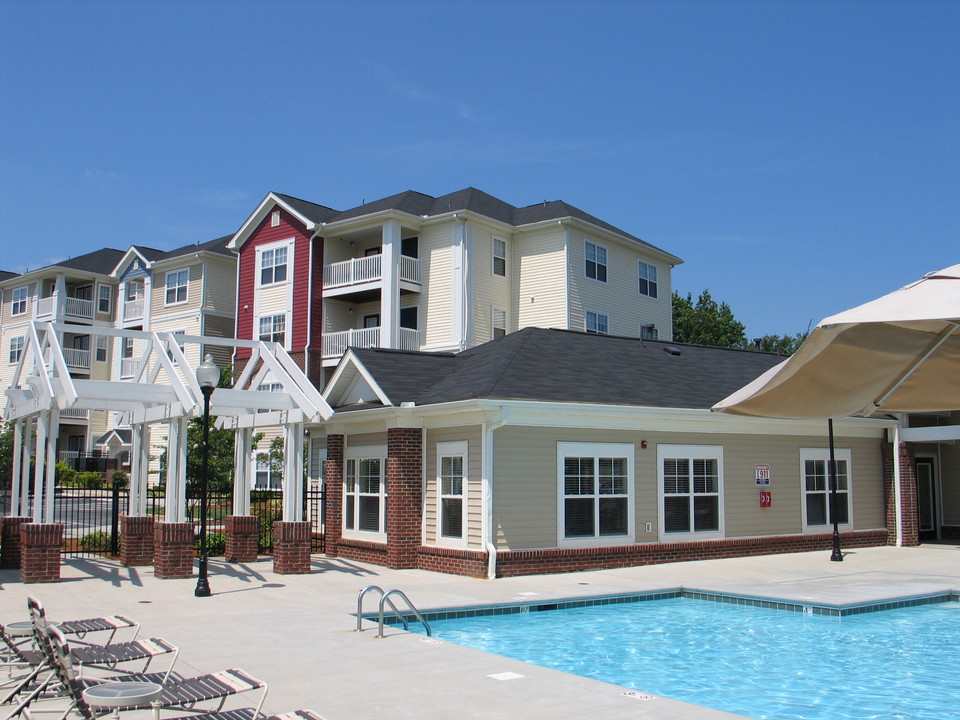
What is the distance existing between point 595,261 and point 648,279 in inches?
168

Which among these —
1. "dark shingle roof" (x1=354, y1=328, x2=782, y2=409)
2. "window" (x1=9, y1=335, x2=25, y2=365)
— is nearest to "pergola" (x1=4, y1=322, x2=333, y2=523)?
"dark shingle roof" (x1=354, y1=328, x2=782, y2=409)

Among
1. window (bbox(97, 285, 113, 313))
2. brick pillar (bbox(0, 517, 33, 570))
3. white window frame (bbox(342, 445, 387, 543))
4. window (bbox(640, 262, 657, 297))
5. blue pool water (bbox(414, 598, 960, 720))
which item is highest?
window (bbox(97, 285, 113, 313))

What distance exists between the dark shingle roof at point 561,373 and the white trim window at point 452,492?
1.09 meters

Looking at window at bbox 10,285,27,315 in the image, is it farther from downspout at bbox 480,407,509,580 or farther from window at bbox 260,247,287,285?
downspout at bbox 480,407,509,580

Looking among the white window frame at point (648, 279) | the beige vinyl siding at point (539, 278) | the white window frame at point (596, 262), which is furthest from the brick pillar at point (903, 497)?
the white window frame at point (648, 279)

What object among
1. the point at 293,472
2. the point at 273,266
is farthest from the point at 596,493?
the point at 273,266

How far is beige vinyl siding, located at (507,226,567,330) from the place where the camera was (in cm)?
3403

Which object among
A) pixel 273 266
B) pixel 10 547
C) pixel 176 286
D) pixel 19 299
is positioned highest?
pixel 19 299

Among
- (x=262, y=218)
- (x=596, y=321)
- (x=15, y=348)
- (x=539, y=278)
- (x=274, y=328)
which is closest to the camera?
(x=539, y=278)

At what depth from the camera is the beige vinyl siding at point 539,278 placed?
112 feet

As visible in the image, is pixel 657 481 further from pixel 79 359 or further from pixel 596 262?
pixel 79 359

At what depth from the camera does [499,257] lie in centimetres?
3544

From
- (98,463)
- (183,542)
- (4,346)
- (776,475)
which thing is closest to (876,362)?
(183,542)

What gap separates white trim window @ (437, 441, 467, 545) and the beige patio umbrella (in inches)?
474
